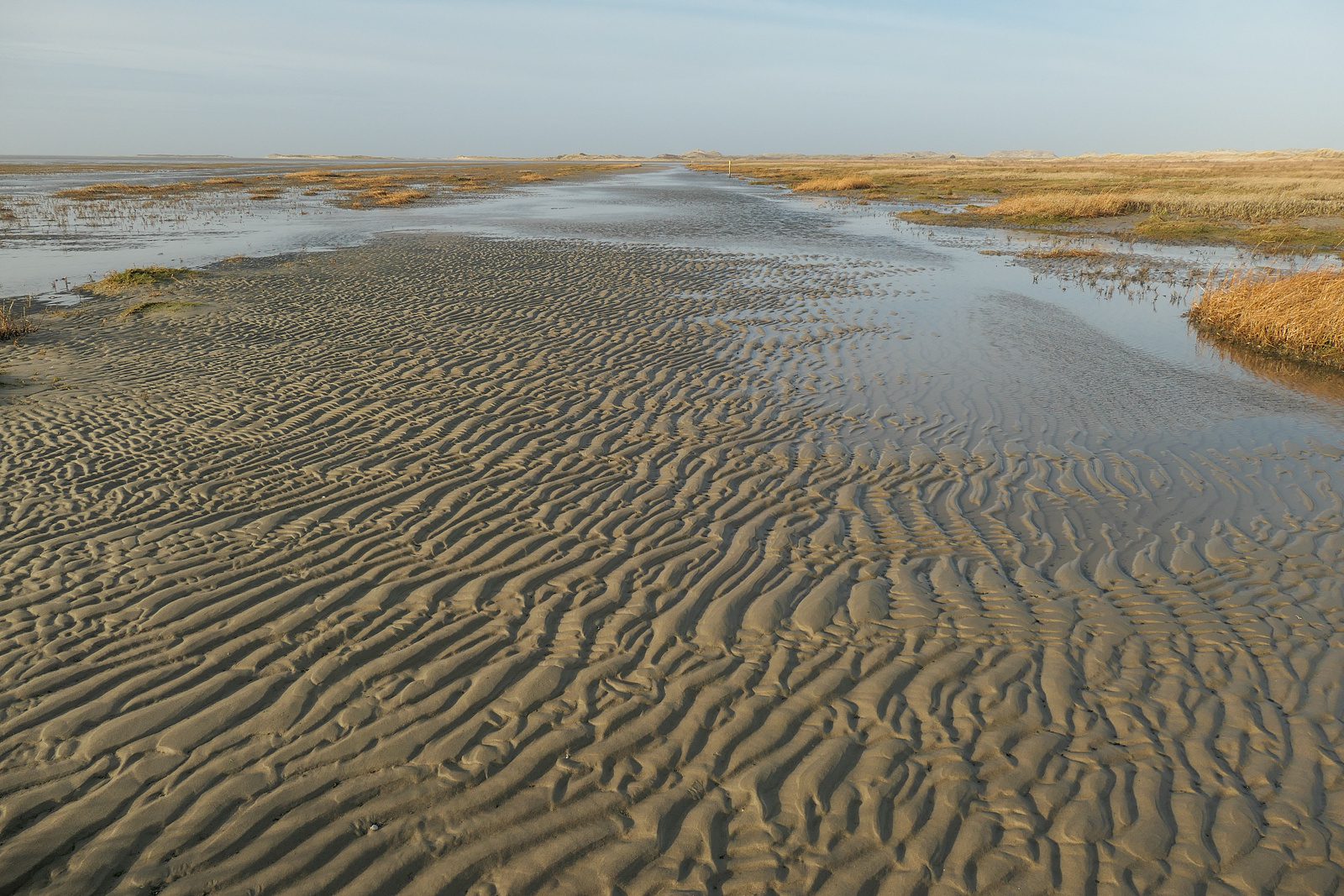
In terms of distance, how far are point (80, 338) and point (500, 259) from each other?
10.4 meters

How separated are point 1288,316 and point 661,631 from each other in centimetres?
1445

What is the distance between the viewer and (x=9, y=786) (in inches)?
Result: 143

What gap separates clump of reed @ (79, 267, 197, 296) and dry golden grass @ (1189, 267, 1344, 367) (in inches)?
884

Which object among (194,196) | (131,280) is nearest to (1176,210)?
(131,280)

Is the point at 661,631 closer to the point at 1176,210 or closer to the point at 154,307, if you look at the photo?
the point at 154,307

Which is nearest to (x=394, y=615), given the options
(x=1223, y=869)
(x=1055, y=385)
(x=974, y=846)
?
(x=974, y=846)

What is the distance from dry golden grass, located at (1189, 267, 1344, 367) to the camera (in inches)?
519

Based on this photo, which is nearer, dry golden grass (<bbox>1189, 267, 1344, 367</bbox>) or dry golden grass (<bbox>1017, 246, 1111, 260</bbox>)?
dry golden grass (<bbox>1189, 267, 1344, 367</bbox>)

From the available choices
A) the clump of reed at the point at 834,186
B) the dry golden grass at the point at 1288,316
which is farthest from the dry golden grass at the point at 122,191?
the dry golden grass at the point at 1288,316

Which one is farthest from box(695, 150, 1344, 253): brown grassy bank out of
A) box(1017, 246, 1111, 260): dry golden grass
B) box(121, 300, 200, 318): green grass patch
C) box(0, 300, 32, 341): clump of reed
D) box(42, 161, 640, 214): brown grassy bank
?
box(0, 300, 32, 341): clump of reed

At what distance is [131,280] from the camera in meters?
17.1

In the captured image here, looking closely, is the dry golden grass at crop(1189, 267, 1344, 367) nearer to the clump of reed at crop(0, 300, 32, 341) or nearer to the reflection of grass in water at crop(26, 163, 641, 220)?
the clump of reed at crop(0, 300, 32, 341)

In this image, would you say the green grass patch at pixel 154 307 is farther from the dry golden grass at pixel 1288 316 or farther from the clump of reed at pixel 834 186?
the clump of reed at pixel 834 186

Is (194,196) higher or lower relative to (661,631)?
higher
